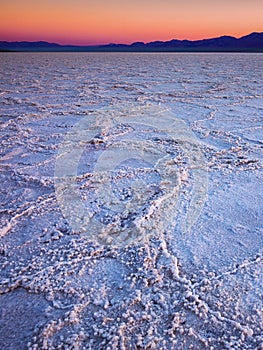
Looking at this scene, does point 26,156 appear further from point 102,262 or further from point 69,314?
point 69,314

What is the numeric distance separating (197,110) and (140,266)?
10.2ft

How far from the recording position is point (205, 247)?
130 cm

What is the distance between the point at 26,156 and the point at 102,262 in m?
1.38

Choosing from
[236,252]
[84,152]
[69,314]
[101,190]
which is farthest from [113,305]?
[84,152]

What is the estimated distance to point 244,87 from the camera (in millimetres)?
5836

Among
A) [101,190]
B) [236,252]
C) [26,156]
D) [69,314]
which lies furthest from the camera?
[26,156]

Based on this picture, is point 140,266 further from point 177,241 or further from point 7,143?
point 7,143

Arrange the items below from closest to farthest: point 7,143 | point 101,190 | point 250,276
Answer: point 250,276 < point 101,190 < point 7,143

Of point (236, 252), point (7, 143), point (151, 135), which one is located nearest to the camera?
point (236, 252)

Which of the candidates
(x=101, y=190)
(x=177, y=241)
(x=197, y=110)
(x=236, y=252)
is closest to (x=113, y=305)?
(x=177, y=241)

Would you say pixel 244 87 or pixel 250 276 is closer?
pixel 250 276

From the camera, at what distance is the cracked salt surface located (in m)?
0.93

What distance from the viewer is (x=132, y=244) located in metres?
1.30

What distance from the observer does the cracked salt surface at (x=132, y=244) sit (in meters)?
0.93
